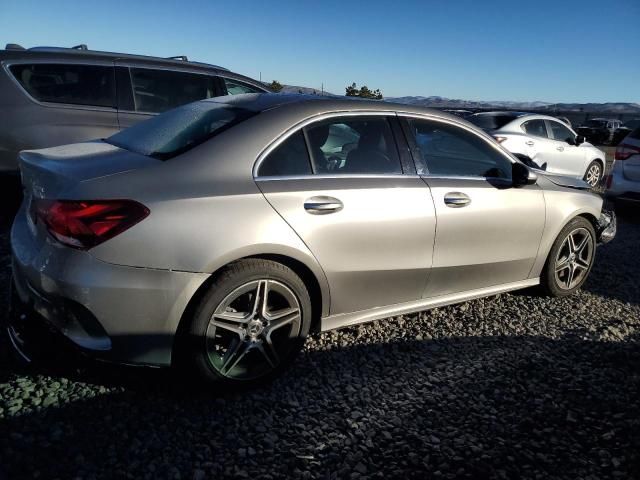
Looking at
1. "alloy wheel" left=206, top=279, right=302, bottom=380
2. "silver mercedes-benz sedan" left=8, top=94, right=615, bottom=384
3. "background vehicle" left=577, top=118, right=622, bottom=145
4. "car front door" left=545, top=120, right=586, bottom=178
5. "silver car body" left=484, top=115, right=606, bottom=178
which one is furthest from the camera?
"background vehicle" left=577, top=118, right=622, bottom=145

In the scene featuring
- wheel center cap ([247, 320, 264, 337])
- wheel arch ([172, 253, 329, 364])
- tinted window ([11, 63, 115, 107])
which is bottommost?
wheel center cap ([247, 320, 264, 337])

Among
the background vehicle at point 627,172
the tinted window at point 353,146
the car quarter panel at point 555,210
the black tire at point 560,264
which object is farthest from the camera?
the background vehicle at point 627,172

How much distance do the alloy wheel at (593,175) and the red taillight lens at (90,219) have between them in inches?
442

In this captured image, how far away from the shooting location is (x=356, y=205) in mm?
2975

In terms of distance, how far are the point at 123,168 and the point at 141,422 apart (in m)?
1.20

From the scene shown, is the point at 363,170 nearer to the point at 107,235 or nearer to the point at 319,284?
the point at 319,284

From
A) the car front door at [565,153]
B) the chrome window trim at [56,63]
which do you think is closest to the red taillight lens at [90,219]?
the chrome window trim at [56,63]

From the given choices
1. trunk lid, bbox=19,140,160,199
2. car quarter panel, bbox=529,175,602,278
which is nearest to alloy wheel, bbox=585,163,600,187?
car quarter panel, bbox=529,175,602,278

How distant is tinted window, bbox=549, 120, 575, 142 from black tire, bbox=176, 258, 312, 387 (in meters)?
9.42

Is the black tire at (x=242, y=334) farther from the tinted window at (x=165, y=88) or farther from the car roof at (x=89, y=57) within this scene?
the car roof at (x=89, y=57)

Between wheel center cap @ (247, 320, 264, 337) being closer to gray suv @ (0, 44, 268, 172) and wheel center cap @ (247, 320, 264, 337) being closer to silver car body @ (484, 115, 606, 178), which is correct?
gray suv @ (0, 44, 268, 172)

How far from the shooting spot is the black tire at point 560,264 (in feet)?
14.0

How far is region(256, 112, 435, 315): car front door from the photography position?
9.23 ft

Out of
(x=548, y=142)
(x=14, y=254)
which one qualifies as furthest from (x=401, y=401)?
(x=548, y=142)
